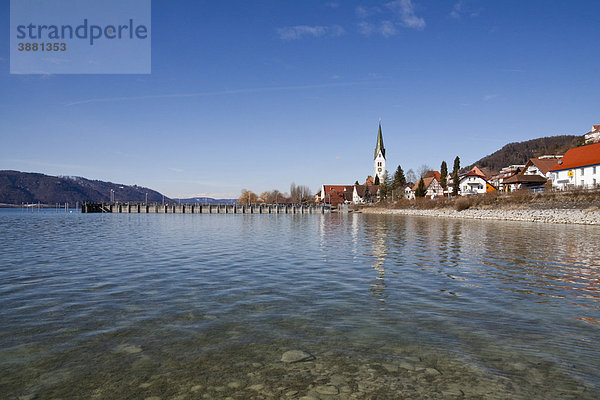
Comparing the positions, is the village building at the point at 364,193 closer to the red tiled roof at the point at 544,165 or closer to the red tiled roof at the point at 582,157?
the red tiled roof at the point at 544,165

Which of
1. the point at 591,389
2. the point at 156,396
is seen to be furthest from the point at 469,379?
the point at 156,396

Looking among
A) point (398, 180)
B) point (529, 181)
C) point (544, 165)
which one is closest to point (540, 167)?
point (544, 165)

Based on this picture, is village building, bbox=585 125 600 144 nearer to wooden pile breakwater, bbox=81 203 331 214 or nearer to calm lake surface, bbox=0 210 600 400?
wooden pile breakwater, bbox=81 203 331 214

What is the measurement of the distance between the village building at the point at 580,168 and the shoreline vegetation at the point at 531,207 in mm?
9450

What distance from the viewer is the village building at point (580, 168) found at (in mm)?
69375

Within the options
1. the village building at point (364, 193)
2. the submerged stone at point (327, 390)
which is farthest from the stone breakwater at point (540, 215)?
the village building at point (364, 193)

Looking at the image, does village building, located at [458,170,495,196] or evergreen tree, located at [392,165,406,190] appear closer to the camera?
village building, located at [458,170,495,196]

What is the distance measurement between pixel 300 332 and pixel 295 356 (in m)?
1.19

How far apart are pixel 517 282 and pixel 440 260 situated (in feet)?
17.0

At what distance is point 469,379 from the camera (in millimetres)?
5273

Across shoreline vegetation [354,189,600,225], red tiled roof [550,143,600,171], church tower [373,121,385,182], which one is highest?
church tower [373,121,385,182]

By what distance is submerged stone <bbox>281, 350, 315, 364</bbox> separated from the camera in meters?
5.95

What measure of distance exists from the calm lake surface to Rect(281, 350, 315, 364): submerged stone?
0.14m

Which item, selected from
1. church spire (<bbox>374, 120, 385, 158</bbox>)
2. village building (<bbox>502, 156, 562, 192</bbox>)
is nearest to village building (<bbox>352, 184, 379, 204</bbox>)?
church spire (<bbox>374, 120, 385, 158</bbox>)
